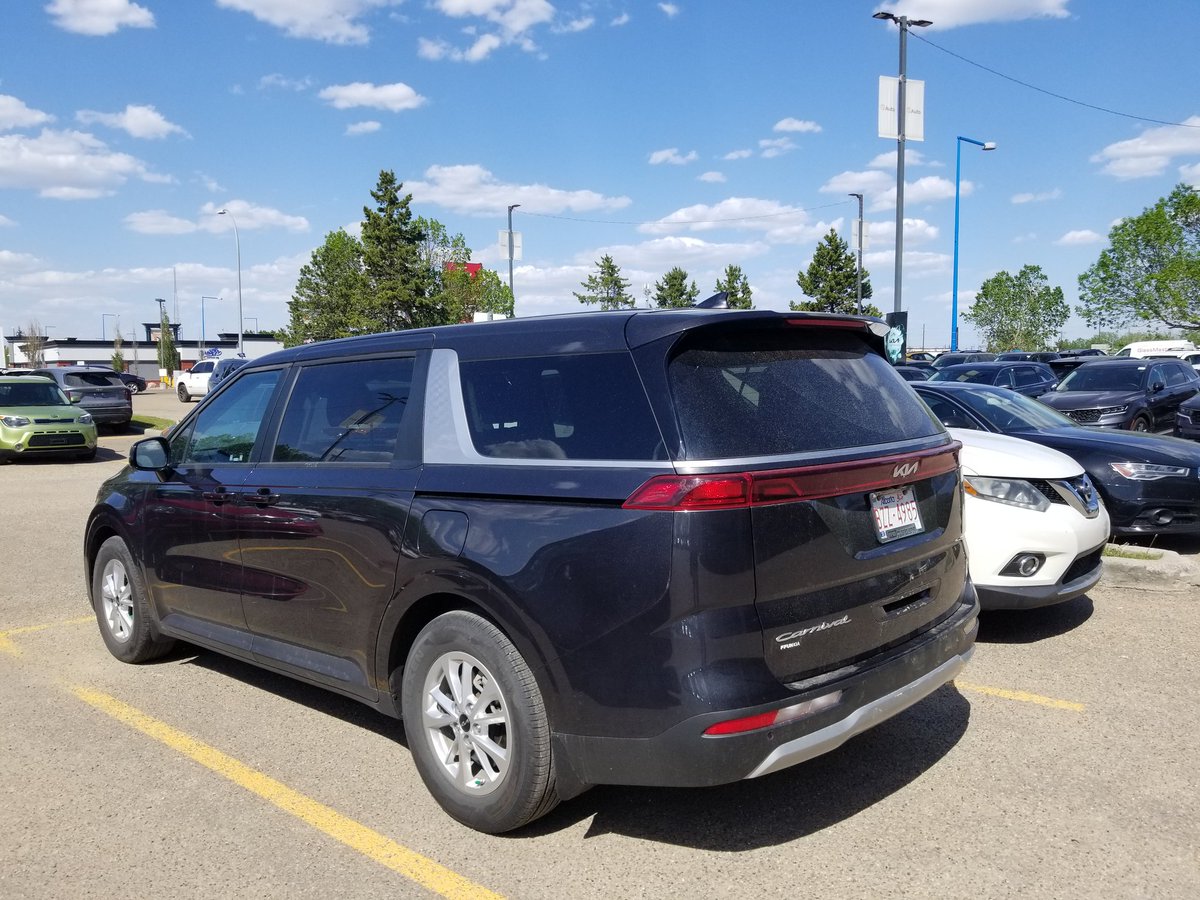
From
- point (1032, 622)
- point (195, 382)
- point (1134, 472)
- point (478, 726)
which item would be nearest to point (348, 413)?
point (478, 726)

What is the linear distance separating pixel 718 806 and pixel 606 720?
0.93 meters

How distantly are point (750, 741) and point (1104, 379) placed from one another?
15.8m

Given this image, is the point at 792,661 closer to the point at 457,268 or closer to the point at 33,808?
the point at 33,808

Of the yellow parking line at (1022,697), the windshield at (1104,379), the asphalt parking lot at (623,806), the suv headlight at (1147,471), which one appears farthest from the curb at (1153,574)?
the windshield at (1104,379)

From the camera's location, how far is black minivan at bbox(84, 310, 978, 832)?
294 centimetres

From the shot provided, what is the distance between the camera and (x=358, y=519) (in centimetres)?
388

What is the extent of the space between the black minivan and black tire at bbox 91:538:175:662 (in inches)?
64.2

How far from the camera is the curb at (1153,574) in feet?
22.3

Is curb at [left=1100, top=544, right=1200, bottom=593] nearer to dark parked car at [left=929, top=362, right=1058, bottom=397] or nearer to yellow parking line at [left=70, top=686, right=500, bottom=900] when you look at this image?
yellow parking line at [left=70, top=686, right=500, bottom=900]

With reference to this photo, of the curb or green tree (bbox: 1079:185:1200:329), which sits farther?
green tree (bbox: 1079:185:1200:329)

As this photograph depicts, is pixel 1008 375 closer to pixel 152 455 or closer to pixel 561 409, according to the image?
pixel 152 455

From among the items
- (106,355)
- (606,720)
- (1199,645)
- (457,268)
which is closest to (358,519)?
(606,720)

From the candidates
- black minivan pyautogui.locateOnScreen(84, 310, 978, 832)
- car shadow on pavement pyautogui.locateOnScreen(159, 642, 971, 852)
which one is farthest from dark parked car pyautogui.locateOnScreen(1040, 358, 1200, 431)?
black minivan pyautogui.locateOnScreen(84, 310, 978, 832)

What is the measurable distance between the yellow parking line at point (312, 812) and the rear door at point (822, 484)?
1.31 meters
